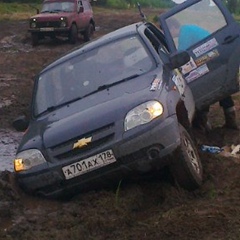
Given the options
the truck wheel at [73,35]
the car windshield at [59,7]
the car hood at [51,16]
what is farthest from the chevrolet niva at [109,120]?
the car windshield at [59,7]

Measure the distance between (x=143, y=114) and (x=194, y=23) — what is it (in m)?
3.25

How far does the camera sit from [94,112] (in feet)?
20.4

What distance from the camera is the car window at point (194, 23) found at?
8906mm

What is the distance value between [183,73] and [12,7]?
129ft

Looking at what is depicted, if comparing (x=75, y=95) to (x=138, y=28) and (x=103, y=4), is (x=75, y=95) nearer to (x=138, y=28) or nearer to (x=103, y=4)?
(x=138, y=28)

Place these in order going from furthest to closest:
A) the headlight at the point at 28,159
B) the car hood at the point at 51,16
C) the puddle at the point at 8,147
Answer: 1. the car hood at the point at 51,16
2. the puddle at the point at 8,147
3. the headlight at the point at 28,159

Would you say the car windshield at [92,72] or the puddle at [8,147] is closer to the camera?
the car windshield at [92,72]

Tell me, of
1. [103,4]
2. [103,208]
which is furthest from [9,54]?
[103,4]

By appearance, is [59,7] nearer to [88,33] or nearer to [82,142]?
[88,33]

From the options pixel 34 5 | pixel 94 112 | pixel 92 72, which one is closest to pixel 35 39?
pixel 92 72

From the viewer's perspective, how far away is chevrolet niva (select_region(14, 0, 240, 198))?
5.95 metres

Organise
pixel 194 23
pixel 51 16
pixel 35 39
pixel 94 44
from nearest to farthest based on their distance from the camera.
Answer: pixel 94 44
pixel 194 23
pixel 51 16
pixel 35 39

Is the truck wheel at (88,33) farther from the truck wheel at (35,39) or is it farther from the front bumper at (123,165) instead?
the front bumper at (123,165)

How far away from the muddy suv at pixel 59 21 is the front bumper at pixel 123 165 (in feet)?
63.4
